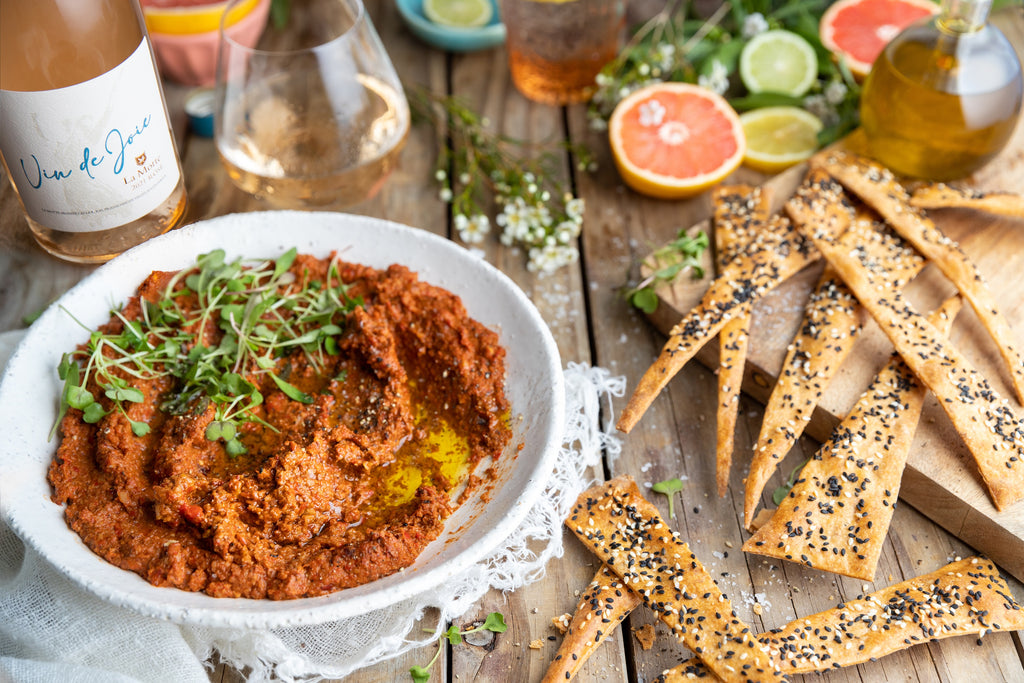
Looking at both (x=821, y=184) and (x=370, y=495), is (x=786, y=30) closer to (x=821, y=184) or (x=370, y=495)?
(x=821, y=184)

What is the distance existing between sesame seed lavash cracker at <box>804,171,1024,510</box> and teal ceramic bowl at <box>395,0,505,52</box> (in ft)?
4.62

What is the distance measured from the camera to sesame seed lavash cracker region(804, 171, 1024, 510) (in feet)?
6.01

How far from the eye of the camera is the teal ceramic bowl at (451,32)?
2986mm

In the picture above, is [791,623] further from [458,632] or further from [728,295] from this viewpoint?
[728,295]

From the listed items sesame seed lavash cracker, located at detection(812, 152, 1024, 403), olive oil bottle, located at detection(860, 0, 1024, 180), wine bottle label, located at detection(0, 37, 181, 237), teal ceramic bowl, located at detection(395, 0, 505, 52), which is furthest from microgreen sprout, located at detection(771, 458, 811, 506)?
teal ceramic bowl, located at detection(395, 0, 505, 52)

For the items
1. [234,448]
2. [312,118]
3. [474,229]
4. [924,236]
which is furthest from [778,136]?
[234,448]

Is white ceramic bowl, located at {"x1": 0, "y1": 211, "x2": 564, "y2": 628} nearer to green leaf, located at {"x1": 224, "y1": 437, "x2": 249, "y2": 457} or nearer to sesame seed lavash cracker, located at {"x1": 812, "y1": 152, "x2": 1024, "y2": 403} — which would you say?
green leaf, located at {"x1": 224, "y1": 437, "x2": 249, "y2": 457}

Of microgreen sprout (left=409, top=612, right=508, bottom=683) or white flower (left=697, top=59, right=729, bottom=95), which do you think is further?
white flower (left=697, top=59, right=729, bottom=95)

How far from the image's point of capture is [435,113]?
287cm

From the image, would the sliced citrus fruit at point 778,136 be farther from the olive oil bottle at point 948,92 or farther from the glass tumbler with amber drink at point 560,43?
the glass tumbler with amber drink at point 560,43

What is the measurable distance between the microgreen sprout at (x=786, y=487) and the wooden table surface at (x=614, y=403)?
0.02m

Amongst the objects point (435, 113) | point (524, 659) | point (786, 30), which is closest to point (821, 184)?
point (786, 30)

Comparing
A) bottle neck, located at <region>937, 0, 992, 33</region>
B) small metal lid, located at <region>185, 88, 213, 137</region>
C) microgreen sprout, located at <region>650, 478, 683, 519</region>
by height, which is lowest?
microgreen sprout, located at <region>650, 478, 683, 519</region>

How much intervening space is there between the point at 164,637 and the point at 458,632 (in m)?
0.55
